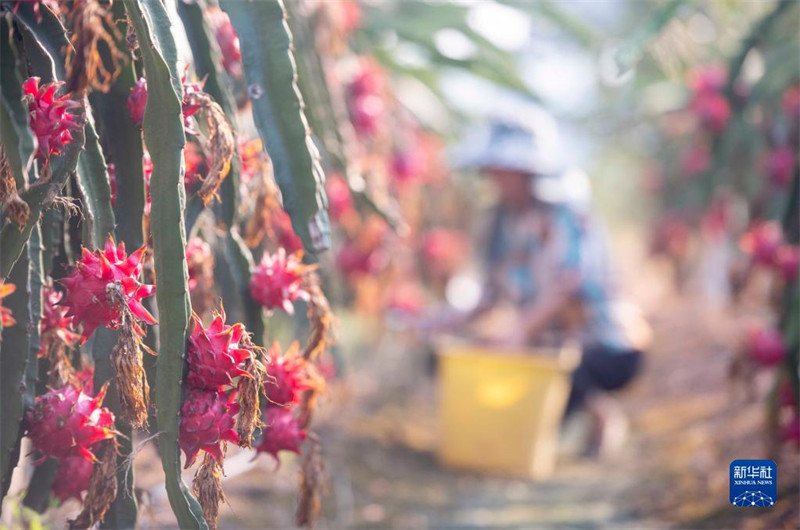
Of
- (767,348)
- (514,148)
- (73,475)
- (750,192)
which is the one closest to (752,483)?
(767,348)

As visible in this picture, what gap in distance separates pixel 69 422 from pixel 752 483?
1.17 meters

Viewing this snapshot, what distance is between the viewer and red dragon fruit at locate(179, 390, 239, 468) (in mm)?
1075

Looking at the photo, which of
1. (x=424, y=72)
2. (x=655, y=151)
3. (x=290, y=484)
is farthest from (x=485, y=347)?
(x=655, y=151)

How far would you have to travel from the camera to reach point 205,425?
108 cm

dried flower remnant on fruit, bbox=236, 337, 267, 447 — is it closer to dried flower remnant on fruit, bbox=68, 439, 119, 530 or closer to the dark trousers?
dried flower remnant on fruit, bbox=68, 439, 119, 530

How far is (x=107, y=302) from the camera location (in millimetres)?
1048

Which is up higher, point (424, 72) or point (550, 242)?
point (424, 72)

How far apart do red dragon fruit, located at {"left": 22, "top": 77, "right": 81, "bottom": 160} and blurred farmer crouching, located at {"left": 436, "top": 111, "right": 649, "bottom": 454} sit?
1.98 meters

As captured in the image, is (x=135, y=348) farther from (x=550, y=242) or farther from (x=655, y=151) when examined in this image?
(x=655, y=151)

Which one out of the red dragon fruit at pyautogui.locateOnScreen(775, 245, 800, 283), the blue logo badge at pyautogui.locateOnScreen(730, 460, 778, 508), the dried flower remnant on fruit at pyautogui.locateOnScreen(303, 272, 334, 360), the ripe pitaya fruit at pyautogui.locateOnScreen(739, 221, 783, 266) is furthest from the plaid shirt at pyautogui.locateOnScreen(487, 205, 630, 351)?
the dried flower remnant on fruit at pyautogui.locateOnScreen(303, 272, 334, 360)

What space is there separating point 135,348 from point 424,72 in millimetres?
2368

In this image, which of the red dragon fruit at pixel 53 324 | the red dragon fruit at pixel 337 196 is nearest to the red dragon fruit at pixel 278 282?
the red dragon fruit at pixel 53 324

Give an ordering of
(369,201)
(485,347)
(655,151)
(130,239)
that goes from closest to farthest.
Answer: (130,239) → (369,201) → (485,347) → (655,151)

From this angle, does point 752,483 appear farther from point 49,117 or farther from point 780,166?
point 780,166
